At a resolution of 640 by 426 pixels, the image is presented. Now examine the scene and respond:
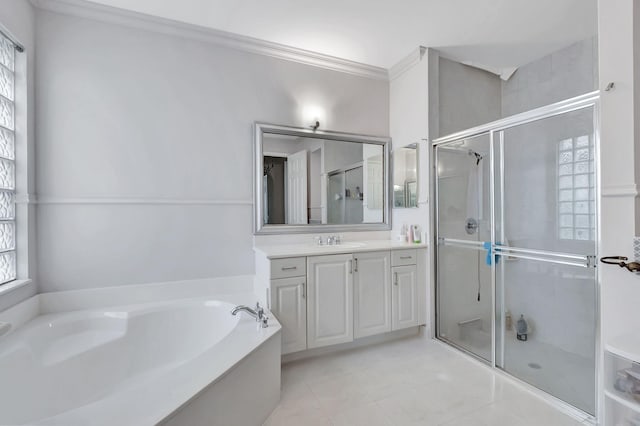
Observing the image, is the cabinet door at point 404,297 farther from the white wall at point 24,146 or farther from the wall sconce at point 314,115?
the white wall at point 24,146

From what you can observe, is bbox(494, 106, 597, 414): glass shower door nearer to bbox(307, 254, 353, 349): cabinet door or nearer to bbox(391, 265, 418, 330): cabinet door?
bbox(391, 265, 418, 330): cabinet door

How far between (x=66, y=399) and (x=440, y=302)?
277cm

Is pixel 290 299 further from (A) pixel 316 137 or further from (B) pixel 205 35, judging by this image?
(B) pixel 205 35

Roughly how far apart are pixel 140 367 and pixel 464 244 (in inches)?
103

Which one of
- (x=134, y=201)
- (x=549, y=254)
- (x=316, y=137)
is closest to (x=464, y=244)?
(x=549, y=254)

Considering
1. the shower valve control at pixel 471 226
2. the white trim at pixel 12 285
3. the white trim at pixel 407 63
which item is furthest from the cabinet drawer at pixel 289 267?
the white trim at pixel 407 63

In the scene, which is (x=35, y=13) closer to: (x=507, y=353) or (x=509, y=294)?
(x=509, y=294)

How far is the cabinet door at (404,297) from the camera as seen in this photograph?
262 cm

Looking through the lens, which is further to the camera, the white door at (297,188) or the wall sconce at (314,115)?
the wall sconce at (314,115)

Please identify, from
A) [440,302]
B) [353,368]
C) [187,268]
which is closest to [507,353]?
[440,302]

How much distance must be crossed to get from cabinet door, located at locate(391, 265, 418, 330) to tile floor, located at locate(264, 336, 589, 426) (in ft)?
0.87

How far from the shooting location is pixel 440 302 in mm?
2773

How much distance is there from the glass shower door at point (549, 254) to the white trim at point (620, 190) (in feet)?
0.85

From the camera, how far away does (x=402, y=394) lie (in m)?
1.92
